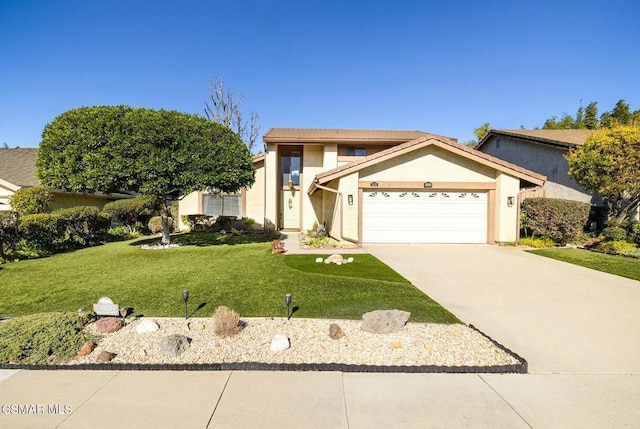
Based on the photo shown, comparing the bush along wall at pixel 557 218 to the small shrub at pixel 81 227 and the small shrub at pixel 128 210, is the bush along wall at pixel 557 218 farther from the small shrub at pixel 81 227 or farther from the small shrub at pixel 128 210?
the small shrub at pixel 81 227

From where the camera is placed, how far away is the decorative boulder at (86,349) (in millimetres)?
4066

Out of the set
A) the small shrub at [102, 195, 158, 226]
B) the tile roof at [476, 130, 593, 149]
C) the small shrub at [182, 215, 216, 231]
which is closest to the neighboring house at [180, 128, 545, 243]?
the tile roof at [476, 130, 593, 149]

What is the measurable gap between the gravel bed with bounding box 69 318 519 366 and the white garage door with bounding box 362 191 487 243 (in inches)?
350

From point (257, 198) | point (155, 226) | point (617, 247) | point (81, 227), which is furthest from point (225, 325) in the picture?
point (155, 226)

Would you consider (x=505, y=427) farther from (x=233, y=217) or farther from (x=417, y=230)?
(x=233, y=217)

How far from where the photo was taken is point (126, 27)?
14.4m

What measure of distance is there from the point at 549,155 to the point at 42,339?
21653 millimetres

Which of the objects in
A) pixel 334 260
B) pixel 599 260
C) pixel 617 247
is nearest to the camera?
pixel 334 260

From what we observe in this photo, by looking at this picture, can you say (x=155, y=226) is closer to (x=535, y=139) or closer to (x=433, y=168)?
(x=433, y=168)

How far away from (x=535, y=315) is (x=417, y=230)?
27.2 ft

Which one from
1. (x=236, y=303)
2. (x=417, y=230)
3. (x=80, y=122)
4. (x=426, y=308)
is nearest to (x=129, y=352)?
(x=236, y=303)

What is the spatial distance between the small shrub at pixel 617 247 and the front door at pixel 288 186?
14356mm

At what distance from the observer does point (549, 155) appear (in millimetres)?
17609

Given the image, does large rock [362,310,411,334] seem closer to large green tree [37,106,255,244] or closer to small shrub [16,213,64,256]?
large green tree [37,106,255,244]
